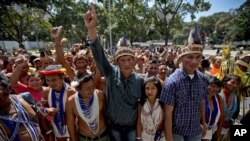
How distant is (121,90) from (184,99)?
2.42 ft

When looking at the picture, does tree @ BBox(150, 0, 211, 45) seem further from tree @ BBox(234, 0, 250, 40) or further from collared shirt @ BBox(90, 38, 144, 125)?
tree @ BBox(234, 0, 250, 40)

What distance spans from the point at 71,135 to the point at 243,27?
205ft

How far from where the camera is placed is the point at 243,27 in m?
60.3

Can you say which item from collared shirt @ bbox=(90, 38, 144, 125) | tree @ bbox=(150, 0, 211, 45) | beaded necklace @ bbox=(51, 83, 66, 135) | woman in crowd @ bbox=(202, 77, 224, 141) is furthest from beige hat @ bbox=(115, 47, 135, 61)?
tree @ bbox=(150, 0, 211, 45)

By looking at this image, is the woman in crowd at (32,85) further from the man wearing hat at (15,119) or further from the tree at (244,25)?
the tree at (244,25)

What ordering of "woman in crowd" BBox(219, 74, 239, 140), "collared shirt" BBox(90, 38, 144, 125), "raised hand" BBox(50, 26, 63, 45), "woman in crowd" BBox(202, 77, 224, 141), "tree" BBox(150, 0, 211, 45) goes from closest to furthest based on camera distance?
1. "collared shirt" BBox(90, 38, 144, 125)
2. "woman in crowd" BBox(202, 77, 224, 141)
3. "raised hand" BBox(50, 26, 63, 45)
4. "woman in crowd" BBox(219, 74, 239, 140)
5. "tree" BBox(150, 0, 211, 45)

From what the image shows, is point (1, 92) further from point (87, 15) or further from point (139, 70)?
point (139, 70)

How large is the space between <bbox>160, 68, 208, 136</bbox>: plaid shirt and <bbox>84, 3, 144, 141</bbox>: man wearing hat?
0.38 meters

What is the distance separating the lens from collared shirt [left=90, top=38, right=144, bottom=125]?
11.4 feet

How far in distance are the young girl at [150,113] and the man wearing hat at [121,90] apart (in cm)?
13

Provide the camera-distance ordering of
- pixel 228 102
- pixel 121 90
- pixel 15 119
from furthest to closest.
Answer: pixel 228 102 → pixel 121 90 → pixel 15 119

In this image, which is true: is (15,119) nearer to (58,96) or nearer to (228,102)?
(58,96)

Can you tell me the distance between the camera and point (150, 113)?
3.72 metres

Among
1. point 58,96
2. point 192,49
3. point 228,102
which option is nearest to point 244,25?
point 228,102
